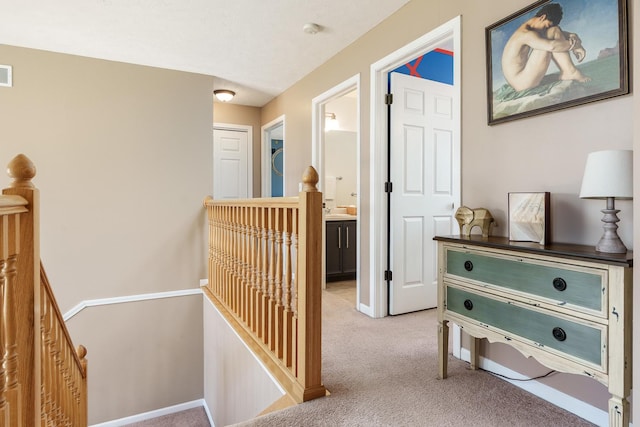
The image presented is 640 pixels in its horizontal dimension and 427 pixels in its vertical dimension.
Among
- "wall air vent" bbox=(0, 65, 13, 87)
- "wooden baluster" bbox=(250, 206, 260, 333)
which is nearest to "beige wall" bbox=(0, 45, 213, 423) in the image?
"wall air vent" bbox=(0, 65, 13, 87)

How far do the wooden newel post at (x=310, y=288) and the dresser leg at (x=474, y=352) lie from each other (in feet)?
2.98

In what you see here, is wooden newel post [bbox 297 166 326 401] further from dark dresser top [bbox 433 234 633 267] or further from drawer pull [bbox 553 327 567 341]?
drawer pull [bbox 553 327 567 341]

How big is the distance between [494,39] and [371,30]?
4.06ft

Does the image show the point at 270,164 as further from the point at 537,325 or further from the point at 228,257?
the point at 537,325

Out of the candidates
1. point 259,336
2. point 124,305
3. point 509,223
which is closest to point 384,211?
point 509,223

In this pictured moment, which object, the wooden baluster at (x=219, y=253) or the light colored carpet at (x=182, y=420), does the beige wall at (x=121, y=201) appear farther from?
the wooden baluster at (x=219, y=253)

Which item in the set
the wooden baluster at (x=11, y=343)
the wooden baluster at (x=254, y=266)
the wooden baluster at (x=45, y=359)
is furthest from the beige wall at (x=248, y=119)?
the wooden baluster at (x=11, y=343)

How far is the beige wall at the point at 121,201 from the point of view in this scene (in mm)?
3299

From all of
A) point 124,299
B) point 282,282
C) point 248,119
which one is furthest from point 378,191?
point 248,119

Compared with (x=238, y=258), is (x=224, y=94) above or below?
above

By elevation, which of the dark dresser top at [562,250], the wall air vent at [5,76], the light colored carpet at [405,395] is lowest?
the light colored carpet at [405,395]

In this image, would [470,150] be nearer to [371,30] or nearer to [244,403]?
[371,30]

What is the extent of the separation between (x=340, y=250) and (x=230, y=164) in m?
2.06

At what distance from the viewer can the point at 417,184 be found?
9.64ft
